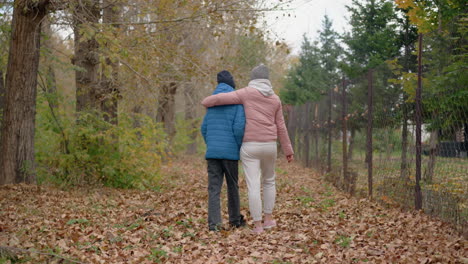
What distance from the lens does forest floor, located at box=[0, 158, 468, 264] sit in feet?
17.5

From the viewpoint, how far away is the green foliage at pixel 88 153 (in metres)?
11.1

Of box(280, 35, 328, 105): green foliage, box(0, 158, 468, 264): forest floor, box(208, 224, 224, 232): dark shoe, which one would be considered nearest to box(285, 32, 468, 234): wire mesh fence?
box(0, 158, 468, 264): forest floor

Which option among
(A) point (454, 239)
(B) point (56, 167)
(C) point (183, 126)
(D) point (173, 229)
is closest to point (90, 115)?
(B) point (56, 167)

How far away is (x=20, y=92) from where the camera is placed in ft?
31.9

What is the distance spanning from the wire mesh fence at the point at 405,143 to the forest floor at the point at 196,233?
37 centimetres

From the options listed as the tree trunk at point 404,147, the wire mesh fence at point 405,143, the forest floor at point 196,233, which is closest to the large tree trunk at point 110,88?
the forest floor at point 196,233

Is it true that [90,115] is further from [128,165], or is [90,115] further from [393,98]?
[393,98]

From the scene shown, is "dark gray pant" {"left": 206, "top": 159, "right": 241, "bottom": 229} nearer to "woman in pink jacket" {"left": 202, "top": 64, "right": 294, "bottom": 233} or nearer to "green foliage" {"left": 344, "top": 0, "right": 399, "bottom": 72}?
"woman in pink jacket" {"left": 202, "top": 64, "right": 294, "bottom": 233}

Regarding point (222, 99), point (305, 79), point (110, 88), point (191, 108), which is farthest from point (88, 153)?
point (305, 79)

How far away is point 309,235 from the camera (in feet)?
21.2

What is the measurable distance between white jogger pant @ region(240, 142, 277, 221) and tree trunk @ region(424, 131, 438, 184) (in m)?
2.04

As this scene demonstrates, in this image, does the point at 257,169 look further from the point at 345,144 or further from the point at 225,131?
the point at 345,144

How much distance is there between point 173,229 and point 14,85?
185 inches

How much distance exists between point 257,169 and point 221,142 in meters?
0.58
